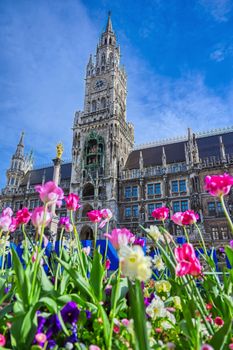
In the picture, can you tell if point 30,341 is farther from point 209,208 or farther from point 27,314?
point 209,208

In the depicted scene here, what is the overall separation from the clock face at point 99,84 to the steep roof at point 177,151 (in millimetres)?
11804

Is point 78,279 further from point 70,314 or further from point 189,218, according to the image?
point 189,218

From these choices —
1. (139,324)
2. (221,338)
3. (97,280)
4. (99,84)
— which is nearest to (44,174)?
(99,84)

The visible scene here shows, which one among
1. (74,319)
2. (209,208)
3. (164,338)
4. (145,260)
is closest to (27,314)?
(74,319)

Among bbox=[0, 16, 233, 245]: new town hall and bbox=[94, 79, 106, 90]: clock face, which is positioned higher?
bbox=[94, 79, 106, 90]: clock face

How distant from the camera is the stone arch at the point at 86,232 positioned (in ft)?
96.1

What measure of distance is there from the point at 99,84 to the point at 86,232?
77.1 ft

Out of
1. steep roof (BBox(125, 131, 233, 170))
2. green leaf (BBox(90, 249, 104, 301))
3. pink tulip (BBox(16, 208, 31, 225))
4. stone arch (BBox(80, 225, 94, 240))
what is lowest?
green leaf (BBox(90, 249, 104, 301))

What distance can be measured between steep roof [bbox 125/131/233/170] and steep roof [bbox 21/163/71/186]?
11.9 m

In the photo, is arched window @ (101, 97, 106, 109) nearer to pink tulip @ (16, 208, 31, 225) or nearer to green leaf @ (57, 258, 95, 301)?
pink tulip @ (16, 208, 31, 225)

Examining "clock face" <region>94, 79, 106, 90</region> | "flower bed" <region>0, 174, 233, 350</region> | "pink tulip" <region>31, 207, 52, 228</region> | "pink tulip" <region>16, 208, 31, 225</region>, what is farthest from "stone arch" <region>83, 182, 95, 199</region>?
"flower bed" <region>0, 174, 233, 350</region>

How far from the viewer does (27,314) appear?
1689mm

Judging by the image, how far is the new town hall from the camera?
27.2m

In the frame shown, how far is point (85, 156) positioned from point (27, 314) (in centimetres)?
3204
